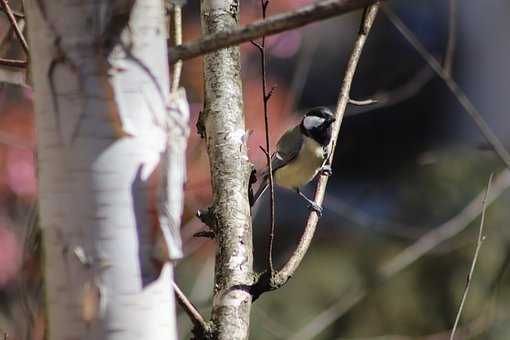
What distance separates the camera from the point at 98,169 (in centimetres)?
69

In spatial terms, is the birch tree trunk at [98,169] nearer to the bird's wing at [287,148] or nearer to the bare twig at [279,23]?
the bare twig at [279,23]

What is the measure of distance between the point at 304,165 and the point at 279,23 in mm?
1725

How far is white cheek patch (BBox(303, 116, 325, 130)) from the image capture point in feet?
8.25

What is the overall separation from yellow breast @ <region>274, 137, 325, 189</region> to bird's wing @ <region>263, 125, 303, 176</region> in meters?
0.01

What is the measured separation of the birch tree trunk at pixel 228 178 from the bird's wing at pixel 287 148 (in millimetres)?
1054

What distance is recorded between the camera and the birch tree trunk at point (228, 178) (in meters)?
1.13

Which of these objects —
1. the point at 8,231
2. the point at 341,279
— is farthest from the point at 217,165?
the point at 341,279

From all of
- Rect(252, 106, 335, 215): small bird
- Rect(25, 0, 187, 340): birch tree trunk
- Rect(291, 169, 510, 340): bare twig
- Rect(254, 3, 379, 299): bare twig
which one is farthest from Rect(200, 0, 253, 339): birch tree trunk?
Rect(252, 106, 335, 215): small bird

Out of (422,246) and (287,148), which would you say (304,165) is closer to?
(287,148)

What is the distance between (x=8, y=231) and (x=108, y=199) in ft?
4.29

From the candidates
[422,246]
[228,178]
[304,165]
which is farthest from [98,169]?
[422,246]

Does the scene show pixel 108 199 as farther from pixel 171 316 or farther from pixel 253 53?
pixel 253 53

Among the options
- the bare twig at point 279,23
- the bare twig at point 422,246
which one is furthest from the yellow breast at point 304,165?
the bare twig at point 279,23

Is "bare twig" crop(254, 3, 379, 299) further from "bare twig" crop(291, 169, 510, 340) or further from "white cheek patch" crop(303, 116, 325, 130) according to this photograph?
"white cheek patch" crop(303, 116, 325, 130)
